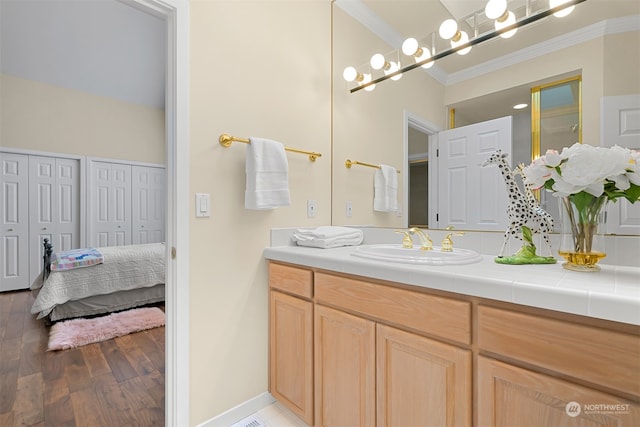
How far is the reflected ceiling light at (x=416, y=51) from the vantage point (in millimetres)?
1675

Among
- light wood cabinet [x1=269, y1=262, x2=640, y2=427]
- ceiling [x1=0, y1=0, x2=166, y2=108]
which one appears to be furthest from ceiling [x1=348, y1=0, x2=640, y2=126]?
ceiling [x1=0, y1=0, x2=166, y2=108]

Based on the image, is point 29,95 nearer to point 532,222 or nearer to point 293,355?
point 293,355

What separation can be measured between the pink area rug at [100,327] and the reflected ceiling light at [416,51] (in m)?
3.13

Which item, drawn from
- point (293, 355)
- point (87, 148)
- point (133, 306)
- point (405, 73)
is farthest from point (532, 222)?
point (87, 148)

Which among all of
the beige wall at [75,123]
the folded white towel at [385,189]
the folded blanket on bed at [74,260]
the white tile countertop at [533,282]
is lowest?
the folded blanket on bed at [74,260]

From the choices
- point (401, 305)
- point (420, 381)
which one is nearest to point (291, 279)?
point (401, 305)

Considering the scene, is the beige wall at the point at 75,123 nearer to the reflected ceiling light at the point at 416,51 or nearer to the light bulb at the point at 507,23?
the reflected ceiling light at the point at 416,51

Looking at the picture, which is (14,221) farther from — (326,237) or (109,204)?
(326,237)

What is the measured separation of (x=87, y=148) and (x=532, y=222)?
234 inches

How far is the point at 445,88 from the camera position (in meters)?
1.59

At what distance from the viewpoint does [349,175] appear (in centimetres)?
209

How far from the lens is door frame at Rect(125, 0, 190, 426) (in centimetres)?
137

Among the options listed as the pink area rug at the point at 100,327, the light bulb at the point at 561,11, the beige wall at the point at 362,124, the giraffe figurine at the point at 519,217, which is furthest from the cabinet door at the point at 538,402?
the pink area rug at the point at 100,327

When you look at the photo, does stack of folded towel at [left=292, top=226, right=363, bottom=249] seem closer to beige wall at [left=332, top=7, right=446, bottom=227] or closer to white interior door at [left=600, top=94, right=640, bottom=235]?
beige wall at [left=332, top=7, right=446, bottom=227]
